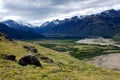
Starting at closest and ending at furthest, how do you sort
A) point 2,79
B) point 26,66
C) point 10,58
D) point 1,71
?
1. point 2,79
2. point 1,71
3. point 26,66
4. point 10,58

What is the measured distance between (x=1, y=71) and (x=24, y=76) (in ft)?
21.0

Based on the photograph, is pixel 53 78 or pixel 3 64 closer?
pixel 53 78

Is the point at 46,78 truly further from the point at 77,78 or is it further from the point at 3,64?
the point at 3,64

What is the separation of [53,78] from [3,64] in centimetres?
1808

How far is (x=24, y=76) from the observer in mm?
48344

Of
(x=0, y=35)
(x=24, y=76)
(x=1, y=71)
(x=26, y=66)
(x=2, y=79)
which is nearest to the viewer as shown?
(x=2, y=79)

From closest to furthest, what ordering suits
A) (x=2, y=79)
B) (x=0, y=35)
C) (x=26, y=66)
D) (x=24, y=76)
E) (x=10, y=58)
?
(x=2, y=79) < (x=24, y=76) < (x=26, y=66) < (x=10, y=58) < (x=0, y=35)

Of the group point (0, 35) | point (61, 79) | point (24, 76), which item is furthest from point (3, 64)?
point (0, 35)

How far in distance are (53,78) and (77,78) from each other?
171 inches

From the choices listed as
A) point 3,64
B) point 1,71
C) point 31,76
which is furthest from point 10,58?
point 31,76

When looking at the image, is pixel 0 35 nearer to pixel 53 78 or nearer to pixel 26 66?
pixel 26 66

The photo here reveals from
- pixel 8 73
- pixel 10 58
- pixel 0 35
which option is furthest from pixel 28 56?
pixel 0 35

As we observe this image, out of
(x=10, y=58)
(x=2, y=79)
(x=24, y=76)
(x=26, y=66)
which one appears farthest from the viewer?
(x=10, y=58)

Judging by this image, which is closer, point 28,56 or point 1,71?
point 1,71
